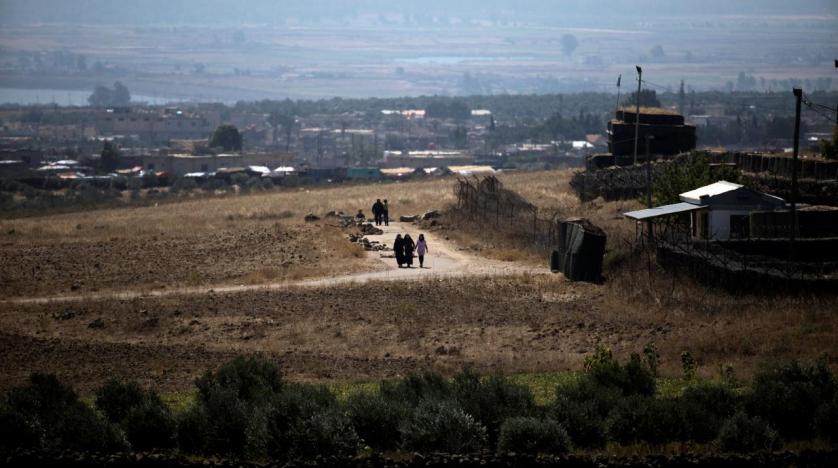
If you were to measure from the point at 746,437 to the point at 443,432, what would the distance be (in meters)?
2.97

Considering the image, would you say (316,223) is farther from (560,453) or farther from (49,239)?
(560,453)

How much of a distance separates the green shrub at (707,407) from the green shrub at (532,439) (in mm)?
1486

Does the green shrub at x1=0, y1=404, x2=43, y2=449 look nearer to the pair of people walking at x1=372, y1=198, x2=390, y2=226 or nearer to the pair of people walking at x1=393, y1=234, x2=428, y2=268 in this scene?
the pair of people walking at x1=393, y1=234, x2=428, y2=268

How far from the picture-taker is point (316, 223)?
37.1 meters

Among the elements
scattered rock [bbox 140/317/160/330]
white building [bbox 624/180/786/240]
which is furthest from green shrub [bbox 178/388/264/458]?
white building [bbox 624/180/786/240]

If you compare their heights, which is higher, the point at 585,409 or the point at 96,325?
the point at 585,409

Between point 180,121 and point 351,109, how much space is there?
109ft

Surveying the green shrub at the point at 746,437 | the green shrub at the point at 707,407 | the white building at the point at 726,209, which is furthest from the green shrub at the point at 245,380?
the white building at the point at 726,209

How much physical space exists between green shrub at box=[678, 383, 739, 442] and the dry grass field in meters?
2.57

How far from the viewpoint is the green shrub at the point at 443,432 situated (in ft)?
47.5

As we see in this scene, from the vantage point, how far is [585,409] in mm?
15305

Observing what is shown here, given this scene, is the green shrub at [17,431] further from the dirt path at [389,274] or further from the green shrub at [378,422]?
the dirt path at [389,274]

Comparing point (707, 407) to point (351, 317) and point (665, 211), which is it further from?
point (665, 211)

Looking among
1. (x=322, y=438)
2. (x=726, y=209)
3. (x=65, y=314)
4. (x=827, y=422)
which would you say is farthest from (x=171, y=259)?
(x=827, y=422)
